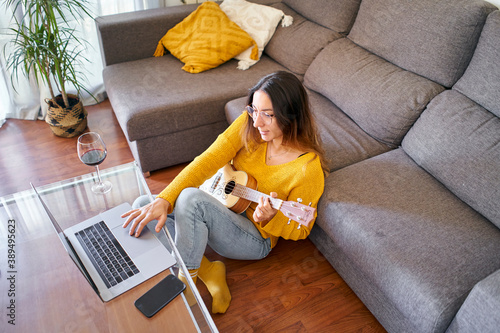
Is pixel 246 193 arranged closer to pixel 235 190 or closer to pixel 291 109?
pixel 235 190

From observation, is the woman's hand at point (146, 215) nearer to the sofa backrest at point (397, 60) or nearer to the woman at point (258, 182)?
the woman at point (258, 182)

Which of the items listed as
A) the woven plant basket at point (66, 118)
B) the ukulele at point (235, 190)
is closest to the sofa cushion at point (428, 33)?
the ukulele at point (235, 190)

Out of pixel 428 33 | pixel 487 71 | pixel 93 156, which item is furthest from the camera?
pixel 428 33

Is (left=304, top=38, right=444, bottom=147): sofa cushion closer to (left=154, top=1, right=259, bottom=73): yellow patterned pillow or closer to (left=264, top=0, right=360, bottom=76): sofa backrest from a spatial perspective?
(left=264, top=0, right=360, bottom=76): sofa backrest

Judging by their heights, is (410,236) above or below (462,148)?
below

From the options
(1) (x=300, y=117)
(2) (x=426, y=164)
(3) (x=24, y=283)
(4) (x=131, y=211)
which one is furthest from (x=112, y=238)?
(2) (x=426, y=164)

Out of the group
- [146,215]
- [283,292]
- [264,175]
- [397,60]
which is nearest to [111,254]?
[146,215]

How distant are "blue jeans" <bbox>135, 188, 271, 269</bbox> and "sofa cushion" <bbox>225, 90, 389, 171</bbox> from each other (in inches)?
18.5

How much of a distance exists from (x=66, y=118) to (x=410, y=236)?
200 centimetres

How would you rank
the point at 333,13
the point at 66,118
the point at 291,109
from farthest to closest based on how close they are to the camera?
1. the point at 66,118
2. the point at 333,13
3. the point at 291,109

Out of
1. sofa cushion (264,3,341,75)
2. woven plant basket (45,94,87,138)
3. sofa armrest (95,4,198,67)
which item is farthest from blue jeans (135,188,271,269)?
sofa armrest (95,4,198,67)

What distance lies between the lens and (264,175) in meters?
1.56

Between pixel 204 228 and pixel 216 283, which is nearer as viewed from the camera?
pixel 204 228

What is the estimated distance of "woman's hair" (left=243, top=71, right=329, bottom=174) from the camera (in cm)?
137
